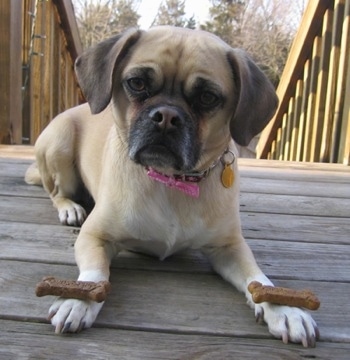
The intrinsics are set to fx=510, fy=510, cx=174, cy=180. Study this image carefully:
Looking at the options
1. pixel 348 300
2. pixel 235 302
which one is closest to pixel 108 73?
pixel 235 302

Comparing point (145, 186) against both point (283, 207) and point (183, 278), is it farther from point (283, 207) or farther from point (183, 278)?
point (283, 207)

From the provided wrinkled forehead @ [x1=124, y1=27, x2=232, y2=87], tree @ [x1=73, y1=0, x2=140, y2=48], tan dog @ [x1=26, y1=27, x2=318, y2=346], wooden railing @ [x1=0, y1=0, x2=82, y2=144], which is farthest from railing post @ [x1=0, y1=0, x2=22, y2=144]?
tree @ [x1=73, y1=0, x2=140, y2=48]

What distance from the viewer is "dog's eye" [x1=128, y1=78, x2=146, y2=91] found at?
1.74 meters

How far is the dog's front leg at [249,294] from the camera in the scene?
136cm

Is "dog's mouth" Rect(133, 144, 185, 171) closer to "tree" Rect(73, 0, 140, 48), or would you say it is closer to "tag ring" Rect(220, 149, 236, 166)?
"tag ring" Rect(220, 149, 236, 166)

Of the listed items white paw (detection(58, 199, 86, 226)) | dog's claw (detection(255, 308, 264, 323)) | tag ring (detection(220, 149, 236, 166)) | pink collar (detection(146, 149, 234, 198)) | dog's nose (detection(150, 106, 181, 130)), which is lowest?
white paw (detection(58, 199, 86, 226))

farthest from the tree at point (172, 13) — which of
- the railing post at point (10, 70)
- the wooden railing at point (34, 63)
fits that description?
the railing post at point (10, 70)

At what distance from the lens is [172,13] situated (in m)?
16.4

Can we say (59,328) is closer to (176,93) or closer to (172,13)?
(176,93)

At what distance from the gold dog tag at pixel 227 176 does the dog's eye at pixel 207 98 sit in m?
0.29

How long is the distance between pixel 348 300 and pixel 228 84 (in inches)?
32.6

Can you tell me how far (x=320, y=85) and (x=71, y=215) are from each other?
2.94 m

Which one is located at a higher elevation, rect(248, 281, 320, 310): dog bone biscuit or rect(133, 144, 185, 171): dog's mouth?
rect(133, 144, 185, 171): dog's mouth

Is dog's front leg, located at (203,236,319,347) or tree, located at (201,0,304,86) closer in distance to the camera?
dog's front leg, located at (203,236,319,347)
